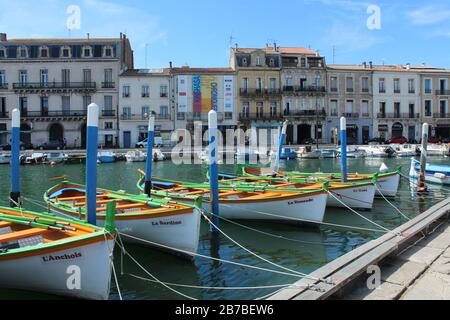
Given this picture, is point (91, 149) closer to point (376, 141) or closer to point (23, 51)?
point (23, 51)

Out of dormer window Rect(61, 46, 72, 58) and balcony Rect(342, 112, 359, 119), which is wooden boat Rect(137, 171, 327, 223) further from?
balcony Rect(342, 112, 359, 119)

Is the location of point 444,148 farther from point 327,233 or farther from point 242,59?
point 327,233

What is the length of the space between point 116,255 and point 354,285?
6956mm

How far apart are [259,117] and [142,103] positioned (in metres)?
15.7

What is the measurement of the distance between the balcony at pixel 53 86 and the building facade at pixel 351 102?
32.3m

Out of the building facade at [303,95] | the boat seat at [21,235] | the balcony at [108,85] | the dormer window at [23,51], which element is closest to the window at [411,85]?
the building facade at [303,95]

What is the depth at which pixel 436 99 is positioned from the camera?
64.2 meters

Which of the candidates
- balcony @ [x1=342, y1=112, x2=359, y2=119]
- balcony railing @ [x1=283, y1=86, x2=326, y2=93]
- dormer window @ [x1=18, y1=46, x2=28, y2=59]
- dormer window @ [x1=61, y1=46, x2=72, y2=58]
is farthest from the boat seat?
balcony @ [x1=342, y1=112, x2=359, y2=119]

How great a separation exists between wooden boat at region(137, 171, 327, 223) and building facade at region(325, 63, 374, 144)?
47.4 metres

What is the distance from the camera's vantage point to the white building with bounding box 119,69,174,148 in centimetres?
5862

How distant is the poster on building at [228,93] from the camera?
59.1m

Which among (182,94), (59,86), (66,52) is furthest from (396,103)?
(59,86)

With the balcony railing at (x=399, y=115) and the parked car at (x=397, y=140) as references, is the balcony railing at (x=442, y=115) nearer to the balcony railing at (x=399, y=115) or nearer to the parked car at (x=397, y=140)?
the balcony railing at (x=399, y=115)

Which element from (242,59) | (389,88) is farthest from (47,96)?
(389,88)
